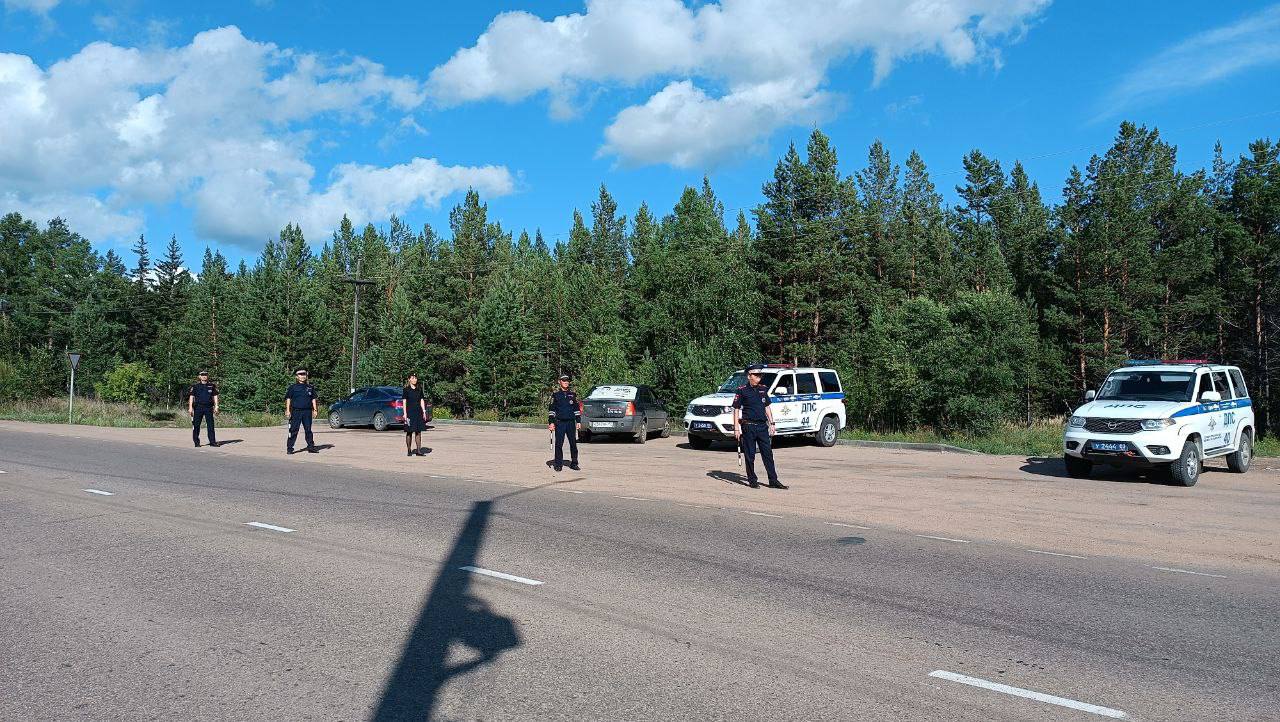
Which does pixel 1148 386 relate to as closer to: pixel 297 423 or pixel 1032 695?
pixel 1032 695

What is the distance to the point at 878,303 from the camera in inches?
1794

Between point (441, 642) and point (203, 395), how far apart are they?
19.3 meters

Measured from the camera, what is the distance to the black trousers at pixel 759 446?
13.2m

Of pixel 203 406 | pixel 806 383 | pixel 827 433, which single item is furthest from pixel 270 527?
pixel 827 433

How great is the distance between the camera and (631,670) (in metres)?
4.63

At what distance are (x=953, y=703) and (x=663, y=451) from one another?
55.5 ft

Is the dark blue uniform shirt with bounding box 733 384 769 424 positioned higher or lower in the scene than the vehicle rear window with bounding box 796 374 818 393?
lower

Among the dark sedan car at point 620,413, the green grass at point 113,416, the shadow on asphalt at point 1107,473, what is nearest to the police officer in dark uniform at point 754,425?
the shadow on asphalt at point 1107,473

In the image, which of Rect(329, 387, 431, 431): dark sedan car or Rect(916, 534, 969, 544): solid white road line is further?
Rect(329, 387, 431, 431): dark sedan car

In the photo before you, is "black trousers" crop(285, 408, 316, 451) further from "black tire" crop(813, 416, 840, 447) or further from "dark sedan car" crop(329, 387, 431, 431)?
"black tire" crop(813, 416, 840, 447)

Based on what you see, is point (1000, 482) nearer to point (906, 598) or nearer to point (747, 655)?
point (906, 598)

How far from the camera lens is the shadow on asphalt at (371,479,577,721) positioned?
418cm

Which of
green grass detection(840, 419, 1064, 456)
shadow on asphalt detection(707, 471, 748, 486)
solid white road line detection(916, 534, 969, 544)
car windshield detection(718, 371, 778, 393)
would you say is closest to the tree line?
green grass detection(840, 419, 1064, 456)

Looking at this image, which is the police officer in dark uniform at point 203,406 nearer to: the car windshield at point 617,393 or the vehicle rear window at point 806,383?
the car windshield at point 617,393
